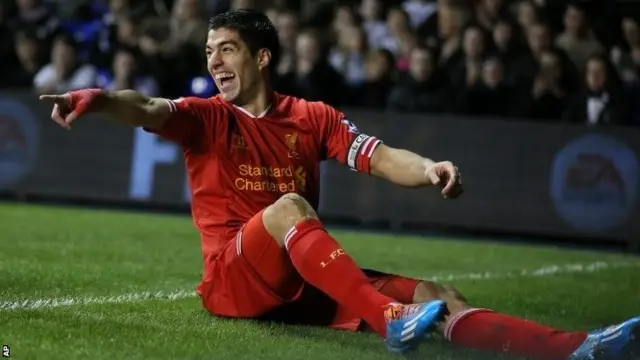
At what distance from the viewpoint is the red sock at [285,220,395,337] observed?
5.35m

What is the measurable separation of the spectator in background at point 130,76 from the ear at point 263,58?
8390mm

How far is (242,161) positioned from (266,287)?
65 cm

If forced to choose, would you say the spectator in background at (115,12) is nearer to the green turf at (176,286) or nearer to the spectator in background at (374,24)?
the spectator in background at (374,24)

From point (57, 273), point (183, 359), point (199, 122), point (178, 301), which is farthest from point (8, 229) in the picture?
point (183, 359)

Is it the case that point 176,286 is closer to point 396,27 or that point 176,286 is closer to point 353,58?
point 353,58

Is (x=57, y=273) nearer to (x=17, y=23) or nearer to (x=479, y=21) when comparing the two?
(x=479, y=21)

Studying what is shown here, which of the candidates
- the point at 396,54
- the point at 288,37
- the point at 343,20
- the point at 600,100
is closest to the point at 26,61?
the point at 288,37

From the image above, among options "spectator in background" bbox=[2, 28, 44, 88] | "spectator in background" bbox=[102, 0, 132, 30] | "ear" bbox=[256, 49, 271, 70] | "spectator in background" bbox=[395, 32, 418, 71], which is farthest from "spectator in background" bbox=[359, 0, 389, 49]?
"ear" bbox=[256, 49, 271, 70]

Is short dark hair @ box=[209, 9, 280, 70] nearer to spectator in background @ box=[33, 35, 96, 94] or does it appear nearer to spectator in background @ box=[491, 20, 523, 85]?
spectator in background @ box=[491, 20, 523, 85]

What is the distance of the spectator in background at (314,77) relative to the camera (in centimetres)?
1391

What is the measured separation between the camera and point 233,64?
6.11m

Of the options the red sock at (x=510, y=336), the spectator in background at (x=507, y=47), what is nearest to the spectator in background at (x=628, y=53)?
the spectator in background at (x=507, y=47)

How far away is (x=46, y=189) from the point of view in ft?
46.5

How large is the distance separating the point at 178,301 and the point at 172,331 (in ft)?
3.94
